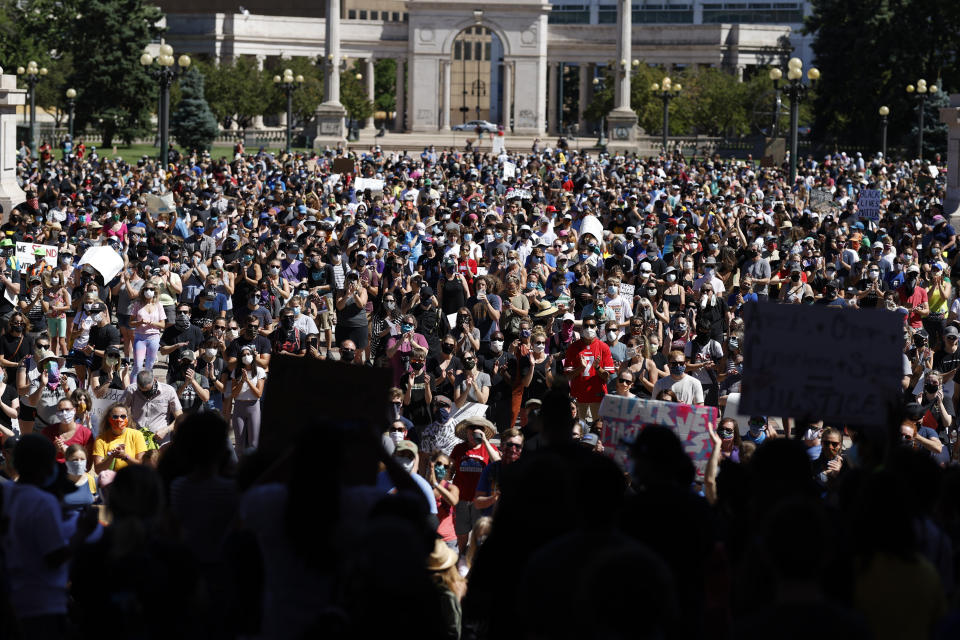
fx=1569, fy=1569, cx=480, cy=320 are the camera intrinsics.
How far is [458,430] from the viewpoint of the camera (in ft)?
39.4

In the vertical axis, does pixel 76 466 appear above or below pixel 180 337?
below

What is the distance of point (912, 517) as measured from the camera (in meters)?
5.76

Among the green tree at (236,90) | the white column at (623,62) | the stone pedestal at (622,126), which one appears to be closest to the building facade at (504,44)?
the green tree at (236,90)

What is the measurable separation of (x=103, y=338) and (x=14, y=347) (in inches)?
37.8

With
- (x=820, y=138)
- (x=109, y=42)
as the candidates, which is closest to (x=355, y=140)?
(x=109, y=42)

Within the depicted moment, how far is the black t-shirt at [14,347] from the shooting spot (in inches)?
634

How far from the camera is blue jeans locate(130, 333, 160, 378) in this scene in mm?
17438

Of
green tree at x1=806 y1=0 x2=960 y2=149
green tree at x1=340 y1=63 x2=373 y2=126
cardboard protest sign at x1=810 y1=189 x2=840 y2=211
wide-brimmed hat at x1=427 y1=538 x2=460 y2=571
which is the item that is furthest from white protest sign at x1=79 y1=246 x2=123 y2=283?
green tree at x1=340 y1=63 x2=373 y2=126

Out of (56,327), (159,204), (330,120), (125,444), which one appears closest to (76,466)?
(125,444)

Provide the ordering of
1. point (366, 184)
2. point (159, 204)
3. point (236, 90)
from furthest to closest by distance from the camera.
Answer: point (236, 90)
point (366, 184)
point (159, 204)

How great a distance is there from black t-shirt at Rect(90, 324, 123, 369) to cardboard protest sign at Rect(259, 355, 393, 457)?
9.59 meters

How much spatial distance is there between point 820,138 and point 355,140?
990 inches

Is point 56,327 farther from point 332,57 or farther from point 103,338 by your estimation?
point 332,57

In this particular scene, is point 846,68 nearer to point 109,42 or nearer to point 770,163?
point 770,163
